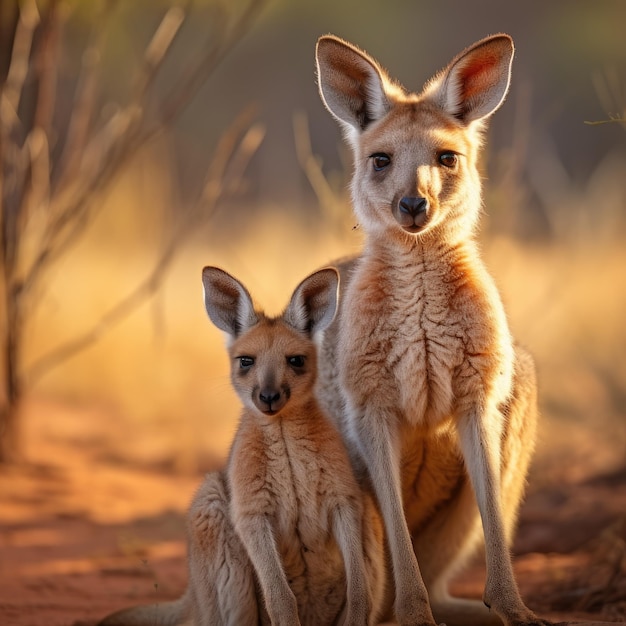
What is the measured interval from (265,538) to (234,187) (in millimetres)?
3697

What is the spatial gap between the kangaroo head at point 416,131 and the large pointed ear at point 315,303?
335 mm

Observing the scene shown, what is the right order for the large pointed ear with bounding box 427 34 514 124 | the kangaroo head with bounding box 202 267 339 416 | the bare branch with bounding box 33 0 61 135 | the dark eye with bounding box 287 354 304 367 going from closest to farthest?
the kangaroo head with bounding box 202 267 339 416, the dark eye with bounding box 287 354 304 367, the large pointed ear with bounding box 427 34 514 124, the bare branch with bounding box 33 0 61 135

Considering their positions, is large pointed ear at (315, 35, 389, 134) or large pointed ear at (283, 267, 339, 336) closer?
large pointed ear at (283, 267, 339, 336)

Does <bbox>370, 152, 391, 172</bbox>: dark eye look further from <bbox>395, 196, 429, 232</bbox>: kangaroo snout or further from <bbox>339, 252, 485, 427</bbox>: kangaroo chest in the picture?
<bbox>339, 252, 485, 427</bbox>: kangaroo chest

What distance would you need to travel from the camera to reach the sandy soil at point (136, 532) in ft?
18.3

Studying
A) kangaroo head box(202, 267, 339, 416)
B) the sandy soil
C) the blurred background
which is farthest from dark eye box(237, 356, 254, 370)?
the sandy soil

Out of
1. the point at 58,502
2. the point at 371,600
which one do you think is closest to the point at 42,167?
the point at 58,502

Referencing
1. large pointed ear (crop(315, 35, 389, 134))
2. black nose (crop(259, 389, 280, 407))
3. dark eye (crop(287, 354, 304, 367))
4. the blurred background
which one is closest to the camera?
black nose (crop(259, 389, 280, 407))

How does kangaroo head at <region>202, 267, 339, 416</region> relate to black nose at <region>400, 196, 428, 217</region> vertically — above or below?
below

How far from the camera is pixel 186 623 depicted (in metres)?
4.89

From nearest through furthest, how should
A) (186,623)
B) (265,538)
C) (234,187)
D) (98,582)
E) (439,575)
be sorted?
(265,538), (186,623), (439,575), (98,582), (234,187)

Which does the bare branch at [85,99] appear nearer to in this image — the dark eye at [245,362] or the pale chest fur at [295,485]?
the dark eye at [245,362]

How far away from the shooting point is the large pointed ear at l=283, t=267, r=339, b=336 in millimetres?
4766

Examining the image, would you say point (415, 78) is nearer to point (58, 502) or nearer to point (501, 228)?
point (501, 228)
